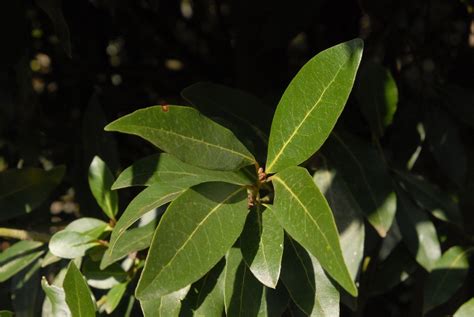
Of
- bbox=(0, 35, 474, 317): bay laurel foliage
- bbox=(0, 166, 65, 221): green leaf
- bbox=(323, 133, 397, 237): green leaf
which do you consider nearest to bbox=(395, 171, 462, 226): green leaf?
bbox=(0, 35, 474, 317): bay laurel foliage

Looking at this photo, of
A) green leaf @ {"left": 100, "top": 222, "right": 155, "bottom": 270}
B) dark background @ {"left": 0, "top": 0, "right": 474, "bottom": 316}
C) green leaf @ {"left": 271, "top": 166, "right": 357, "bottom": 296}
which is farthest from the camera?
dark background @ {"left": 0, "top": 0, "right": 474, "bottom": 316}

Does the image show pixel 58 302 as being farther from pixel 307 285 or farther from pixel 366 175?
pixel 366 175

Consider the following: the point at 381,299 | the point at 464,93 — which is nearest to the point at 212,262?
the point at 464,93

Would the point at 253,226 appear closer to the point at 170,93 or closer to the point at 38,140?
the point at 38,140

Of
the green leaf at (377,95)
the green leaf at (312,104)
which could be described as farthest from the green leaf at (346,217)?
the green leaf at (312,104)

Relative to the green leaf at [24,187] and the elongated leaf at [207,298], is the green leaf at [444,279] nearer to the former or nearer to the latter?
the elongated leaf at [207,298]

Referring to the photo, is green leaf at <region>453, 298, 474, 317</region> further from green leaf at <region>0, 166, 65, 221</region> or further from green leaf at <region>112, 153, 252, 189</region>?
green leaf at <region>0, 166, 65, 221</region>

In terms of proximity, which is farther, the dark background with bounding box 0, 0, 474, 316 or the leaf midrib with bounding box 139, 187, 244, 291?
the dark background with bounding box 0, 0, 474, 316
